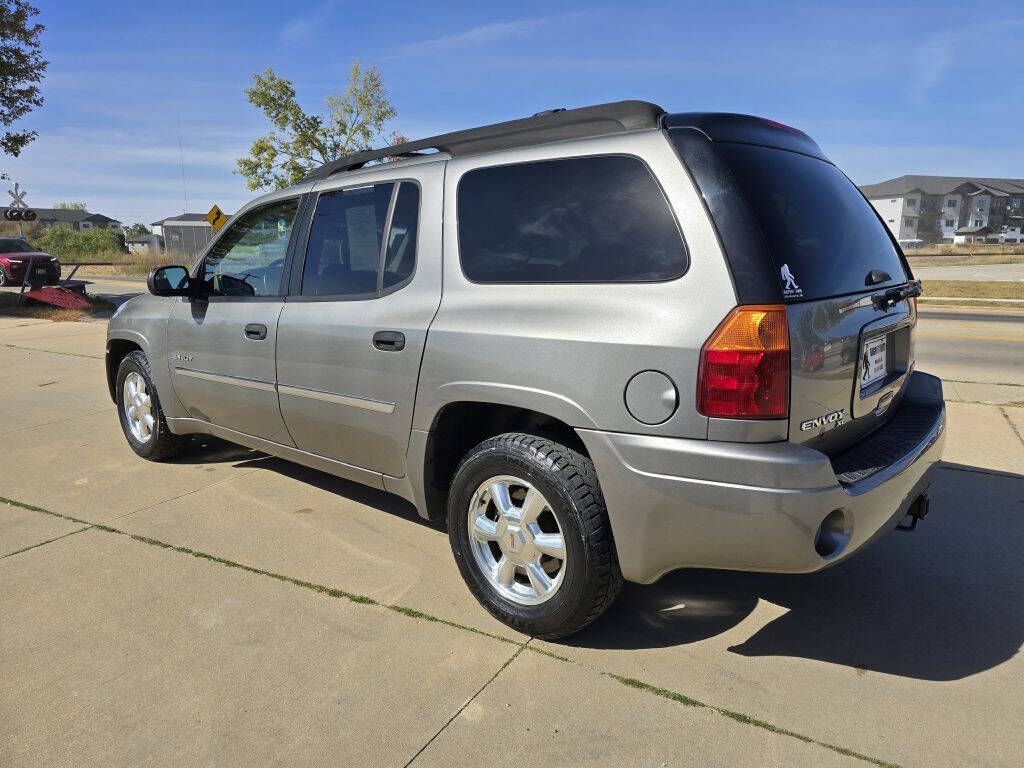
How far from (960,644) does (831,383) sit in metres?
1.21

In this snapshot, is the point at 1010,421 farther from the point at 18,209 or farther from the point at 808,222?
the point at 18,209

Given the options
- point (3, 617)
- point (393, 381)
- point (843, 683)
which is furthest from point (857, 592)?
point (3, 617)

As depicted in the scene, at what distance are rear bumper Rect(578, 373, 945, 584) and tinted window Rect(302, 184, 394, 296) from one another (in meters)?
1.48

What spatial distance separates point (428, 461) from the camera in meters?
3.19

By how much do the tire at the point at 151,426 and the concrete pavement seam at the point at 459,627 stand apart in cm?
86

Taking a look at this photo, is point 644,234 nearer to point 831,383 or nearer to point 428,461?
point 831,383

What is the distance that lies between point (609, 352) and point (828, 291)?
2.66 ft

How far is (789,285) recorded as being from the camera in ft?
7.88

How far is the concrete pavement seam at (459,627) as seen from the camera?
2312mm

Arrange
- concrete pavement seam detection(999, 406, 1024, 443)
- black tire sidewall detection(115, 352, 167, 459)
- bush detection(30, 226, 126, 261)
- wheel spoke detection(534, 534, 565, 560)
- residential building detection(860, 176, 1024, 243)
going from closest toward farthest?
wheel spoke detection(534, 534, 565, 560) → black tire sidewall detection(115, 352, 167, 459) → concrete pavement seam detection(999, 406, 1024, 443) → bush detection(30, 226, 126, 261) → residential building detection(860, 176, 1024, 243)

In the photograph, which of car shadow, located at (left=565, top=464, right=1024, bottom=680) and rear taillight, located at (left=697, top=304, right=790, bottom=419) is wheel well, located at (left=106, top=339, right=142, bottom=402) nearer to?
car shadow, located at (left=565, top=464, right=1024, bottom=680)

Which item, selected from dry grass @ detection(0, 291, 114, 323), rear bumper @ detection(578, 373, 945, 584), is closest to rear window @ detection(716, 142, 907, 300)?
rear bumper @ detection(578, 373, 945, 584)

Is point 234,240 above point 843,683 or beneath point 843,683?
above

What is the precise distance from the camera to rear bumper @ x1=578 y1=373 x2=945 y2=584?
2295 mm
